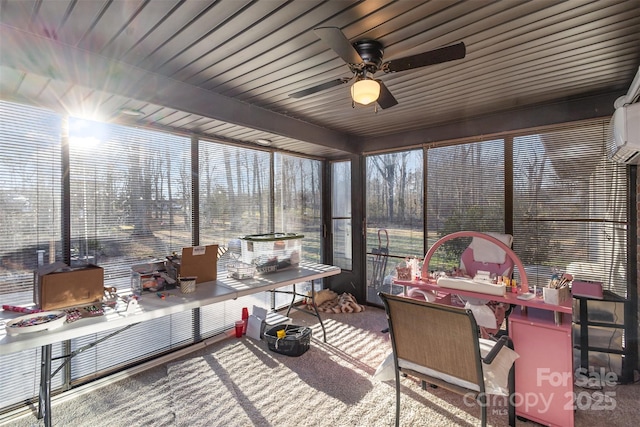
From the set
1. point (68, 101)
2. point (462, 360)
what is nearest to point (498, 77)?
point (462, 360)

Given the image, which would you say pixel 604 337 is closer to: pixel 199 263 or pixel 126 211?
pixel 199 263

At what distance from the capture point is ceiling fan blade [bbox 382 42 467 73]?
1.58 metres

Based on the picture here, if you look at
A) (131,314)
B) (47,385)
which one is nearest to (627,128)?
(131,314)

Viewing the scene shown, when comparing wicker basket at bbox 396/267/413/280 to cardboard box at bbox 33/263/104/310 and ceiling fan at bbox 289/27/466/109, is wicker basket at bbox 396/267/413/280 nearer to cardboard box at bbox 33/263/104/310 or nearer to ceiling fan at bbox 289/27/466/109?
ceiling fan at bbox 289/27/466/109

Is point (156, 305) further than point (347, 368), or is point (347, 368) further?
point (347, 368)

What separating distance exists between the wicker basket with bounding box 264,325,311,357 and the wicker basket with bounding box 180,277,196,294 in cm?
101

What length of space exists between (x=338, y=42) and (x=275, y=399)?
2.45m

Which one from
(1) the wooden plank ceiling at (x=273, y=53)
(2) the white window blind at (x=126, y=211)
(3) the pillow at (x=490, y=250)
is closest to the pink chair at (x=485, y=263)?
(3) the pillow at (x=490, y=250)

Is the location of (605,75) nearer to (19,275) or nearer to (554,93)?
(554,93)

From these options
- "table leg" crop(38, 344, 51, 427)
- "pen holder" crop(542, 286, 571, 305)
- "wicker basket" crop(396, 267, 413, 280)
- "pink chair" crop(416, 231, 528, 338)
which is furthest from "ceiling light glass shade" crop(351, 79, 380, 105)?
"table leg" crop(38, 344, 51, 427)

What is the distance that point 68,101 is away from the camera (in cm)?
227

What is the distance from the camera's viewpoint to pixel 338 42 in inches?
60.6

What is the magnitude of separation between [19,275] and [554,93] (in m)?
4.60

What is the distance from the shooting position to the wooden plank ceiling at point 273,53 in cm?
162
